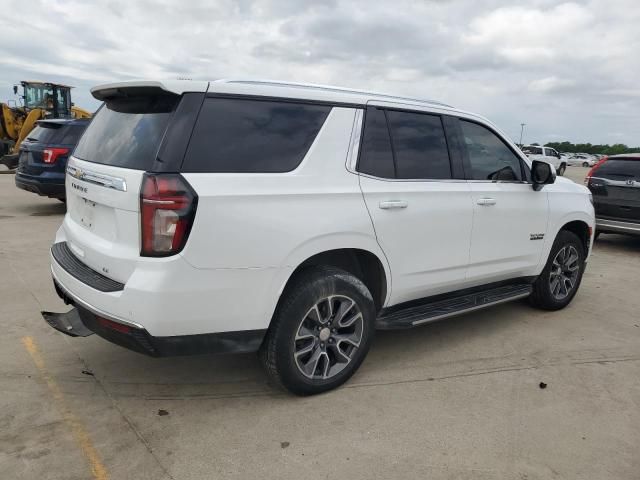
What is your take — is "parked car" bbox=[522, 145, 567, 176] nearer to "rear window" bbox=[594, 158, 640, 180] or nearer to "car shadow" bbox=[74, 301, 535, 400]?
"rear window" bbox=[594, 158, 640, 180]

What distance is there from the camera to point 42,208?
10.2m

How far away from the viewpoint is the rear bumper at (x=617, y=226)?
27.0ft

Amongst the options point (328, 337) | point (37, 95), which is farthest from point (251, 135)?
point (37, 95)

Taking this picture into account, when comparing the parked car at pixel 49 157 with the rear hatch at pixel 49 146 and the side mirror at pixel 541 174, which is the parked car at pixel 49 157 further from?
the side mirror at pixel 541 174

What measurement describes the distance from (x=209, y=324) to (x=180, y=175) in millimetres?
788

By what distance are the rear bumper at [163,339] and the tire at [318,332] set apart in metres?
0.17

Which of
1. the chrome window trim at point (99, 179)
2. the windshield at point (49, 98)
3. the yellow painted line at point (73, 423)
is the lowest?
the yellow painted line at point (73, 423)

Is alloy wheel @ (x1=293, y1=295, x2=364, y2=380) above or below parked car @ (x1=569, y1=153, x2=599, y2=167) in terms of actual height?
below

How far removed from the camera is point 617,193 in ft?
27.7

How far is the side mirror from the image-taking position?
4.55 metres

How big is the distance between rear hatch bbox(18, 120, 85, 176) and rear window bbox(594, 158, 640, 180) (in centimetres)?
876

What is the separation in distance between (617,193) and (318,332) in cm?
713

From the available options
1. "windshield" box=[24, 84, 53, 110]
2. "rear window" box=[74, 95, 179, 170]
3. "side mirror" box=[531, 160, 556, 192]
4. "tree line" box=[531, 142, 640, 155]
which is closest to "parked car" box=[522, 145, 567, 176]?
"windshield" box=[24, 84, 53, 110]

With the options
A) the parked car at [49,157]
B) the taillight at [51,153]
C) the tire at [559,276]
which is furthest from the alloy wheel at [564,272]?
the taillight at [51,153]
